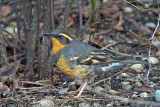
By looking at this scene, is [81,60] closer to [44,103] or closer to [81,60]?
[81,60]

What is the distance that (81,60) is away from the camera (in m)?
5.29

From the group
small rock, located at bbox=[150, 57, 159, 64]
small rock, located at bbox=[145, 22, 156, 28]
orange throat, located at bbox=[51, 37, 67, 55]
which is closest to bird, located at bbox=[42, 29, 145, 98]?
orange throat, located at bbox=[51, 37, 67, 55]

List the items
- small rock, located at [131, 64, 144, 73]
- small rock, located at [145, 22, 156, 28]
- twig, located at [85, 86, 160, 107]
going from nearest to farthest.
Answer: twig, located at [85, 86, 160, 107], small rock, located at [131, 64, 144, 73], small rock, located at [145, 22, 156, 28]

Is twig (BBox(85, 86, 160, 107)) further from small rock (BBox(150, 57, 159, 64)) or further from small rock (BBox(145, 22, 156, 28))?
small rock (BBox(145, 22, 156, 28))

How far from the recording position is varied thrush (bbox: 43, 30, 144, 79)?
17.0 ft

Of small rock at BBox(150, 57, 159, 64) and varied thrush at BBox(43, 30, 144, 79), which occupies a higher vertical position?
varied thrush at BBox(43, 30, 144, 79)

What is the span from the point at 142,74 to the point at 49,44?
2217 mm

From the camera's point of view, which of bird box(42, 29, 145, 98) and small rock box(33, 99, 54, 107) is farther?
bird box(42, 29, 145, 98)

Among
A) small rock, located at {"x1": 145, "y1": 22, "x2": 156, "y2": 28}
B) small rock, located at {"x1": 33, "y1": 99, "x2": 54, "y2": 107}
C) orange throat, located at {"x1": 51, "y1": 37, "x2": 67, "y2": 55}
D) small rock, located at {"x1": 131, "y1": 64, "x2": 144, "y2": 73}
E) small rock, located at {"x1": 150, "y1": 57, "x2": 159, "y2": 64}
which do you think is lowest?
small rock, located at {"x1": 33, "y1": 99, "x2": 54, "y2": 107}

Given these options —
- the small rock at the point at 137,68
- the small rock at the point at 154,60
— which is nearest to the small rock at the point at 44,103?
the small rock at the point at 137,68

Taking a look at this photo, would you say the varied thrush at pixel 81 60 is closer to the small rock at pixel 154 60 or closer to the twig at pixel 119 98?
the twig at pixel 119 98

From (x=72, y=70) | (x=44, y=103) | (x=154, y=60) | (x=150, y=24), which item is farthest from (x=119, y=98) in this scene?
(x=150, y=24)

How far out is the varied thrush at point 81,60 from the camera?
5176 millimetres

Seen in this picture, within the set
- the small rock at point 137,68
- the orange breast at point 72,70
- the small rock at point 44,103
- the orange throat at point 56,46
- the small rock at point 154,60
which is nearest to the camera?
the small rock at point 44,103
